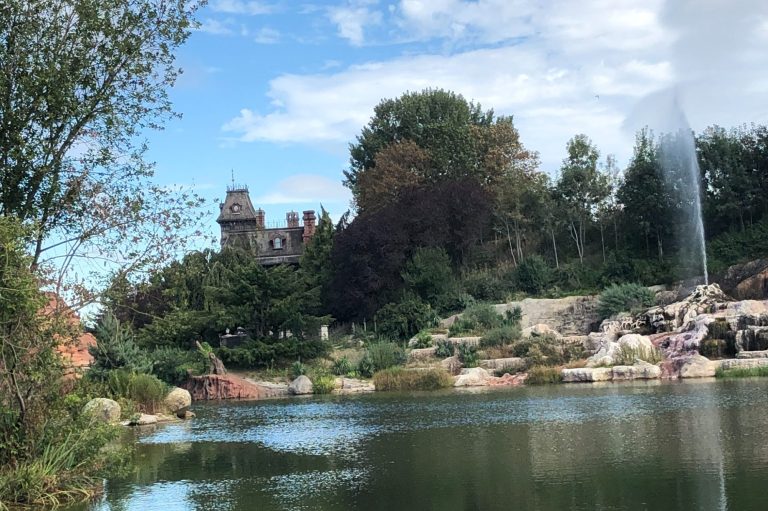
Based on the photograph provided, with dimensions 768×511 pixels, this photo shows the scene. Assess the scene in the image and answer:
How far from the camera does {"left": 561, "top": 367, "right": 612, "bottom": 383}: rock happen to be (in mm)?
25047

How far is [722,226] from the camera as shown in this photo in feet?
129

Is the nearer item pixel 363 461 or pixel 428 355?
pixel 363 461

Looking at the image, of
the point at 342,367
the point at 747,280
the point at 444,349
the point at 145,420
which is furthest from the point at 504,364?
the point at 145,420

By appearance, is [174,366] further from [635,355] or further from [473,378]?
[635,355]

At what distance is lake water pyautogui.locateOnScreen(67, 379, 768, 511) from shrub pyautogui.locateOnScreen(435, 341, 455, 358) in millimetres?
9969

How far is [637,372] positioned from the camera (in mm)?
24812

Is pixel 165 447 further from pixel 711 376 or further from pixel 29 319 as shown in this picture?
pixel 711 376

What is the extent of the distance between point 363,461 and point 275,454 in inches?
86.3

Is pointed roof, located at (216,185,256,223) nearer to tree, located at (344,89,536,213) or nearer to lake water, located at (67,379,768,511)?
tree, located at (344,89,536,213)

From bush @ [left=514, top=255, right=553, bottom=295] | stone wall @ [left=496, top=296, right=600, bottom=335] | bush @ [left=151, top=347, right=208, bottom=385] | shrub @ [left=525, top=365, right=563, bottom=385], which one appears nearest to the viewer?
shrub @ [left=525, top=365, right=563, bottom=385]

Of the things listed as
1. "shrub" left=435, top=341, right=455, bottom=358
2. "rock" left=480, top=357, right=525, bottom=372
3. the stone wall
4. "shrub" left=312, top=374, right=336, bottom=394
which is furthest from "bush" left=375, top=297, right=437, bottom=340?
"shrub" left=312, top=374, right=336, bottom=394

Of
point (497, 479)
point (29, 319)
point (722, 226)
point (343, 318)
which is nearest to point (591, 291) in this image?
point (722, 226)

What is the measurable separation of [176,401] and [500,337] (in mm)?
13101

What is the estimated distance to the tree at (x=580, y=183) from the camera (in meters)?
40.7
